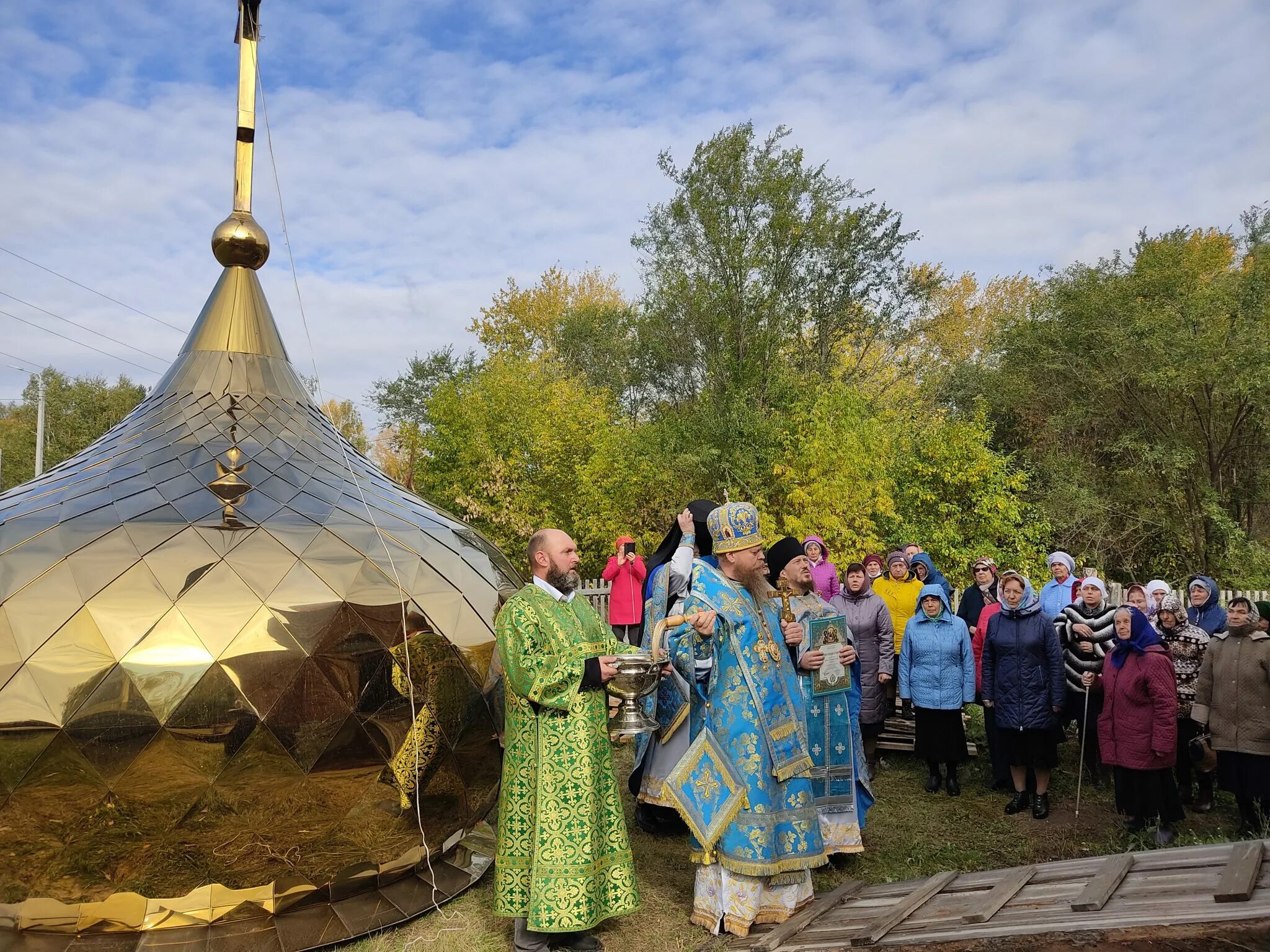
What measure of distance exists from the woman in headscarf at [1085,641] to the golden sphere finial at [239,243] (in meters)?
7.22

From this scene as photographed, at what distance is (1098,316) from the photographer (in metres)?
26.7

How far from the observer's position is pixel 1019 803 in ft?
25.1

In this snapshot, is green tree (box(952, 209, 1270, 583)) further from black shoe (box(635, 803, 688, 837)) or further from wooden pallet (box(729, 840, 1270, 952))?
wooden pallet (box(729, 840, 1270, 952))

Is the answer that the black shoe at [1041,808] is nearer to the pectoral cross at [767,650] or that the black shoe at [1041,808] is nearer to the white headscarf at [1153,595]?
the white headscarf at [1153,595]

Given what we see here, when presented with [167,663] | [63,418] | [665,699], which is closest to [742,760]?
[665,699]

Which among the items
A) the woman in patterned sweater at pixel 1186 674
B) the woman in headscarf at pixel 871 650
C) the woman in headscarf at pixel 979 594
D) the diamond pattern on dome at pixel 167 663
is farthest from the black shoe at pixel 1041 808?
the diamond pattern on dome at pixel 167 663

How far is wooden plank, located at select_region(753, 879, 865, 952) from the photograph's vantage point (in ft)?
14.4

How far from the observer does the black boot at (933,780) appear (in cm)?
827

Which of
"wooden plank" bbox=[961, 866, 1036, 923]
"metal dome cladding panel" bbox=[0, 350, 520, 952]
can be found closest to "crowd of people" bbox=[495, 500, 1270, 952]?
"metal dome cladding panel" bbox=[0, 350, 520, 952]

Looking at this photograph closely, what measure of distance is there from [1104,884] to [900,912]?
1089 millimetres

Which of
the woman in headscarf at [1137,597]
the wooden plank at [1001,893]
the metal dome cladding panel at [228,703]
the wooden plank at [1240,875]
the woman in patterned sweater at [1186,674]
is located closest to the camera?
the wooden plank at [1240,875]

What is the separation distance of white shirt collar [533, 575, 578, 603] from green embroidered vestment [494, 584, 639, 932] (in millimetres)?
43

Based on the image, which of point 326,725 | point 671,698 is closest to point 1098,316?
point 671,698

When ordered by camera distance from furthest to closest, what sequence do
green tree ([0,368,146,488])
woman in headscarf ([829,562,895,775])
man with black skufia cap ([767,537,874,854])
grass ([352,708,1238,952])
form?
green tree ([0,368,146,488]) < woman in headscarf ([829,562,895,775]) < man with black skufia cap ([767,537,874,854]) < grass ([352,708,1238,952])
